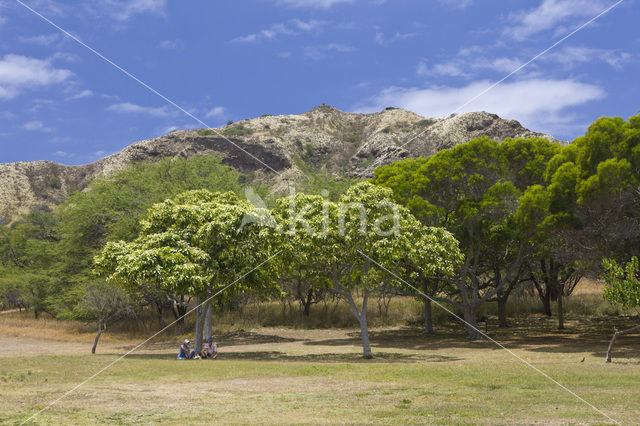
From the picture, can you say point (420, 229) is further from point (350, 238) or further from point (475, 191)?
point (475, 191)

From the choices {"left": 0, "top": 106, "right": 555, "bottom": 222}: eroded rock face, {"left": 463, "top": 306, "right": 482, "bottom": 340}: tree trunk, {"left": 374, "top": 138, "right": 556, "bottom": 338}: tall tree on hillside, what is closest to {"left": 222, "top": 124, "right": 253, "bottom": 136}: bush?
{"left": 0, "top": 106, "right": 555, "bottom": 222}: eroded rock face

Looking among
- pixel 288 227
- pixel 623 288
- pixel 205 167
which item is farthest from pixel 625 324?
pixel 205 167

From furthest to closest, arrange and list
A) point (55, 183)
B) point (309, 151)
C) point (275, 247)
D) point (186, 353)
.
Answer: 1. point (309, 151)
2. point (55, 183)
3. point (186, 353)
4. point (275, 247)

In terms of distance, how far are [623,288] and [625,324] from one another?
21313 mm

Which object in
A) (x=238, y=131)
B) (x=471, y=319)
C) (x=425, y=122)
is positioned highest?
(x=425, y=122)

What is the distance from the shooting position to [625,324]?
37.2m

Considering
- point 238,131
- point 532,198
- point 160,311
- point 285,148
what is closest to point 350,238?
point 532,198

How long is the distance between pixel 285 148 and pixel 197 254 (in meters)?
127

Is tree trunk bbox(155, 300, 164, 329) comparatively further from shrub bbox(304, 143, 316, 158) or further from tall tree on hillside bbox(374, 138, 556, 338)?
shrub bbox(304, 143, 316, 158)

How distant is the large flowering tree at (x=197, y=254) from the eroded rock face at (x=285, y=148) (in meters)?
93.4

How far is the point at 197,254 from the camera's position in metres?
25.2

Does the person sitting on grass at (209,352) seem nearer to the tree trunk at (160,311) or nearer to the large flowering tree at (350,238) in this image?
the large flowering tree at (350,238)

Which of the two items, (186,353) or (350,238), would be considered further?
(186,353)

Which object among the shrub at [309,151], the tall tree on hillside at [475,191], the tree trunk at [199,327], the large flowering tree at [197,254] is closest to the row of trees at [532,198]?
the tall tree on hillside at [475,191]
